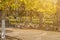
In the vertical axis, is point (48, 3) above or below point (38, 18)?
above

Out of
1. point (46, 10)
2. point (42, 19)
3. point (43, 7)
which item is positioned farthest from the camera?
point (42, 19)

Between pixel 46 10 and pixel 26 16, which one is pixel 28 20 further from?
pixel 46 10

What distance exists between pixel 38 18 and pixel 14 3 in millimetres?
9705

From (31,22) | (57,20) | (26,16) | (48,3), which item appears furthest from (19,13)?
(48,3)

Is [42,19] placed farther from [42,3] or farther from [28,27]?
[42,3]

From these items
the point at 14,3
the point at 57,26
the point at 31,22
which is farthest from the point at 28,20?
the point at 14,3

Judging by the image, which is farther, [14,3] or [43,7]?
[43,7]

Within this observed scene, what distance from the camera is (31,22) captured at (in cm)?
1905

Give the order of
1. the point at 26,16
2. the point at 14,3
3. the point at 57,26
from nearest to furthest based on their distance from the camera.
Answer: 1. the point at 14,3
2. the point at 57,26
3. the point at 26,16

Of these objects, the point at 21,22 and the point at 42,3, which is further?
the point at 21,22

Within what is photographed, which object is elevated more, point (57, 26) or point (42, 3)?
point (42, 3)

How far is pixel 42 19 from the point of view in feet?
61.7

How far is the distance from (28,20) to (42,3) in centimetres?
513

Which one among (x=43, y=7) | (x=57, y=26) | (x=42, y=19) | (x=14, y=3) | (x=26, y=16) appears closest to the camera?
(x=14, y=3)
